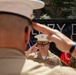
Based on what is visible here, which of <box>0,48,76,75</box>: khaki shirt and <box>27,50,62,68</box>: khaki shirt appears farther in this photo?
<box>27,50,62,68</box>: khaki shirt

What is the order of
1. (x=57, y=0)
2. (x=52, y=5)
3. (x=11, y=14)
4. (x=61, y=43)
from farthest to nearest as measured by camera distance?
(x=52, y=5)
(x=57, y=0)
(x=61, y=43)
(x=11, y=14)

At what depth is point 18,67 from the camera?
5.88 feet

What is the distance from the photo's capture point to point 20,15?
194 cm

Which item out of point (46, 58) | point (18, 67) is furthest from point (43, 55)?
point (18, 67)

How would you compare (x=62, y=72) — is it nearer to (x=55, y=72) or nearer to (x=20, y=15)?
(x=55, y=72)

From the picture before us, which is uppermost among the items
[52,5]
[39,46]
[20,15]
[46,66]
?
[20,15]

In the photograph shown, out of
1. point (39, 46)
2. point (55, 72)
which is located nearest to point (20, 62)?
point (55, 72)

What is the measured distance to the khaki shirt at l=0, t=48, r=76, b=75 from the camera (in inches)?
69.9

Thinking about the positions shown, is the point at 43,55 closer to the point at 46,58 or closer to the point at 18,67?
the point at 46,58

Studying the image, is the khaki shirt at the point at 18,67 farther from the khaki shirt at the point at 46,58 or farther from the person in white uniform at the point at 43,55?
the khaki shirt at the point at 46,58

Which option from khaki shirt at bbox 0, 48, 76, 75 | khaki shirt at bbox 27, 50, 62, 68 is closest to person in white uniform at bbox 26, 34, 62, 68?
khaki shirt at bbox 27, 50, 62, 68

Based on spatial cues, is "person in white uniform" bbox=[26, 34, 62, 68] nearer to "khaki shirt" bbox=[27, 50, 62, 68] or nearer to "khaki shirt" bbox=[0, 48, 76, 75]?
"khaki shirt" bbox=[27, 50, 62, 68]

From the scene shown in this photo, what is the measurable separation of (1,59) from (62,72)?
288mm

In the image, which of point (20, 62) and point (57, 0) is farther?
point (57, 0)
